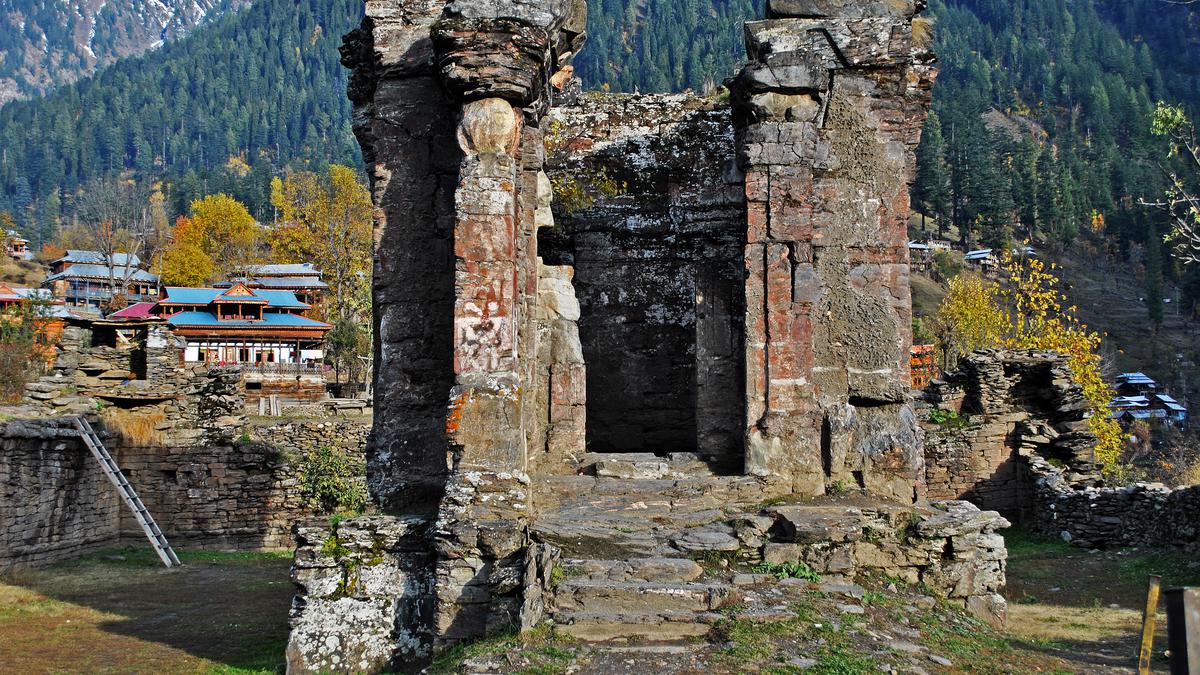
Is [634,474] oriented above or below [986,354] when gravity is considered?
below

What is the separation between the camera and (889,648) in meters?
7.98

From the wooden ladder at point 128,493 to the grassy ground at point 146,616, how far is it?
0.32m

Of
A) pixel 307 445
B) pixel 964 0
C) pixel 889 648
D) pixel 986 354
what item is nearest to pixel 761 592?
pixel 889 648

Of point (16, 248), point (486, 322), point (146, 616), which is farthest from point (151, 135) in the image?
point (486, 322)

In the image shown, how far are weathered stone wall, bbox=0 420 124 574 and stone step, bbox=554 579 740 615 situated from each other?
14.4 m

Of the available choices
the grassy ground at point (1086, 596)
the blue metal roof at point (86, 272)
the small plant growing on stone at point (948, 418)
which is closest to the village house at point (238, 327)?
the blue metal roof at point (86, 272)

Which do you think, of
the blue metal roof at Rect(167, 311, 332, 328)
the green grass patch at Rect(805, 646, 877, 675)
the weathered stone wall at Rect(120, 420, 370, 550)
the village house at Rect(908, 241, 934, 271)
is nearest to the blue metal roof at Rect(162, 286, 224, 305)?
the blue metal roof at Rect(167, 311, 332, 328)

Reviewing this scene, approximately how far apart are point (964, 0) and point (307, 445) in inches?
6960

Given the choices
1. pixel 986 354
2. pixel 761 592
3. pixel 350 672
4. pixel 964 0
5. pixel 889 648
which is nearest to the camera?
pixel 889 648

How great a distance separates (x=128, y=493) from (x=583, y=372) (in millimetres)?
13929

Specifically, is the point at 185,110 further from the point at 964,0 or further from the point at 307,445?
the point at 307,445

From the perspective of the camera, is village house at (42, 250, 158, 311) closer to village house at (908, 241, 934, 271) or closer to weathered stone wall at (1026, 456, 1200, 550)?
village house at (908, 241, 934, 271)

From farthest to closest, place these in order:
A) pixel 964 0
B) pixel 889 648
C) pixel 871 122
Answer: pixel 964 0, pixel 871 122, pixel 889 648

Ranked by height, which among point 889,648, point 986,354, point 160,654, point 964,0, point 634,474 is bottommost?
point 160,654
